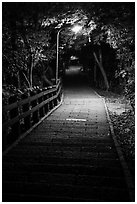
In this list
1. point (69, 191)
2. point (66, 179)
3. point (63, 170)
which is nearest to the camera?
point (69, 191)

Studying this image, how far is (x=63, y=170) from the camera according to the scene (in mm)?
4695

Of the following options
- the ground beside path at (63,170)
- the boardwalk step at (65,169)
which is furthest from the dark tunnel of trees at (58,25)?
the boardwalk step at (65,169)

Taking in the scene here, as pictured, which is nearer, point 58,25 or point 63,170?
point 63,170

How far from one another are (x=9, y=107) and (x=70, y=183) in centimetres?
265

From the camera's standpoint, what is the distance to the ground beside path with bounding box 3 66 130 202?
12.6ft

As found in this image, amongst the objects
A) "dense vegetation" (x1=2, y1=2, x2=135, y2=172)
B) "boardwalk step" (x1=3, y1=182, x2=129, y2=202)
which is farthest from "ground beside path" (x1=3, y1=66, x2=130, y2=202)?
"dense vegetation" (x1=2, y1=2, x2=135, y2=172)

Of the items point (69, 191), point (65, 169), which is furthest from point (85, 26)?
point (69, 191)

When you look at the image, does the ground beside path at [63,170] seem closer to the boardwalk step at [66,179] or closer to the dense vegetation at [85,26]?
the boardwalk step at [66,179]

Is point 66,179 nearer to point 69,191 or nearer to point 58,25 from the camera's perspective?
point 69,191

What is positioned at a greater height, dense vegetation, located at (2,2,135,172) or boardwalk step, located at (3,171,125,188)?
dense vegetation, located at (2,2,135,172)

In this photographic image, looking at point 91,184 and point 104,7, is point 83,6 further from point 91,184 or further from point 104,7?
point 91,184

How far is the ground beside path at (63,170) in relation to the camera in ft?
12.6

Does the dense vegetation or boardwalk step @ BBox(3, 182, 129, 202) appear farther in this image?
the dense vegetation

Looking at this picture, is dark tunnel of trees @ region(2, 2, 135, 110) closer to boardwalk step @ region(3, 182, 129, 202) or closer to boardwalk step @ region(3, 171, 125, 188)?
boardwalk step @ region(3, 171, 125, 188)
